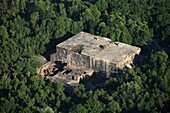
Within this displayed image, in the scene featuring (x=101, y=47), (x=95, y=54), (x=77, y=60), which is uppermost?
(x=101, y=47)

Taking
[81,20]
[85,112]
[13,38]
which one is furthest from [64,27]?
[85,112]

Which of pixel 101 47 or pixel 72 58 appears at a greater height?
pixel 101 47

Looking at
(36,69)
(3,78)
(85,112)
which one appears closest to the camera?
(85,112)

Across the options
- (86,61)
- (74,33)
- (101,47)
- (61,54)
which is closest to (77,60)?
(86,61)

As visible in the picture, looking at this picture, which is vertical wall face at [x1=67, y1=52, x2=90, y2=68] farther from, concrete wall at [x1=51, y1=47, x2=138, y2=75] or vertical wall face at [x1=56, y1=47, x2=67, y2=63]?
vertical wall face at [x1=56, y1=47, x2=67, y2=63]

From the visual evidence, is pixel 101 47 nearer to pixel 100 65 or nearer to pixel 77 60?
pixel 100 65

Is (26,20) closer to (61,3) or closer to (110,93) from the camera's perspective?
(61,3)

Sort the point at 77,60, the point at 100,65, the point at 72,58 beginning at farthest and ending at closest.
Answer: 1. the point at 72,58
2. the point at 77,60
3. the point at 100,65
